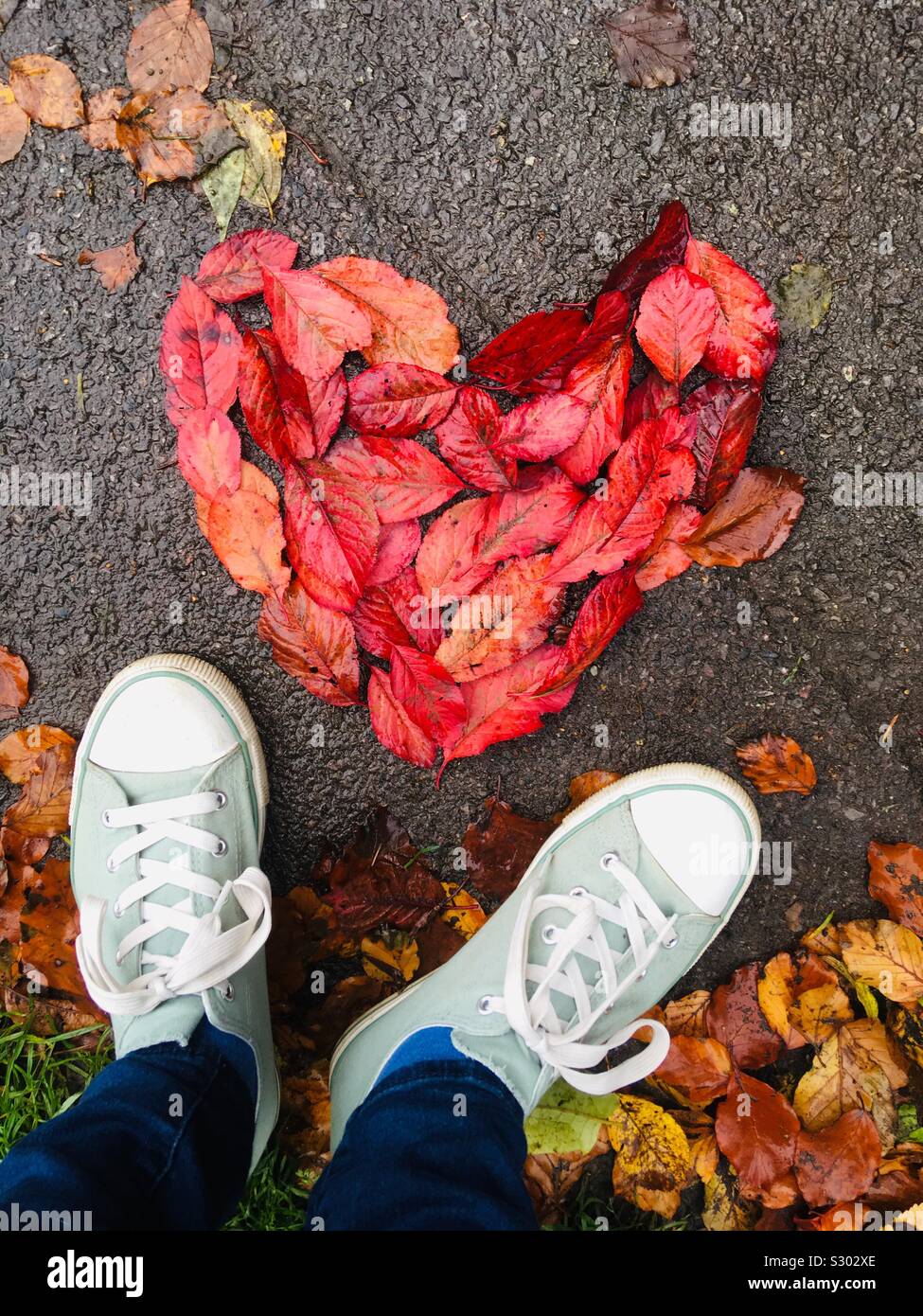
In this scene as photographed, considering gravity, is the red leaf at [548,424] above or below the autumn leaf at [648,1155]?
above

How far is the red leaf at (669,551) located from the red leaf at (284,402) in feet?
2.10

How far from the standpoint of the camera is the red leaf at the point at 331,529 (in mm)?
1592

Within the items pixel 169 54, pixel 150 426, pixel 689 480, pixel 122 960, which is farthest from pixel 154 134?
pixel 122 960

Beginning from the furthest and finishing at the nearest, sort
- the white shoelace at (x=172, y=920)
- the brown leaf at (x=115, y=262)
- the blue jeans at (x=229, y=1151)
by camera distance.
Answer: the brown leaf at (x=115, y=262)
the white shoelace at (x=172, y=920)
the blue jeans at (x=229, y=1151)

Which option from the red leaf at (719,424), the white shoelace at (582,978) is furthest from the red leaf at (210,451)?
the white shoelace at (582,978)

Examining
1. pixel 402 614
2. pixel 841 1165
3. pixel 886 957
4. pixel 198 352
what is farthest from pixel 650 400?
pixel 841 1165

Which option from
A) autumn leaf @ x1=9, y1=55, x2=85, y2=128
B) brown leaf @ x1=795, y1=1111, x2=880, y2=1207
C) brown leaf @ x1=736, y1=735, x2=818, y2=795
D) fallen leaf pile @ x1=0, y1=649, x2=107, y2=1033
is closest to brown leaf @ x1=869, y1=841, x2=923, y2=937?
brown leaf @ x1=736, y1=735, x2=818, y2=795

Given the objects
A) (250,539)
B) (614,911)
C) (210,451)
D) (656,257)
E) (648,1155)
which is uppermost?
(656,257)

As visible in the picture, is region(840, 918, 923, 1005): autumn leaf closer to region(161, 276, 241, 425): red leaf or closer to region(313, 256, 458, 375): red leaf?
region(313, 256, 458, 375): red leaf

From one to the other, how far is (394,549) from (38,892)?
1025mm

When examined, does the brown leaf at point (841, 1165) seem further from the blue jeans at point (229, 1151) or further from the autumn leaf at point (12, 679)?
the autumn leaf at point (12, 679)

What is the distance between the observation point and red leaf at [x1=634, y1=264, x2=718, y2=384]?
1567 mm

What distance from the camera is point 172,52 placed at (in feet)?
5.28

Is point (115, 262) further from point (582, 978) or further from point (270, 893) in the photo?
point (582, 978)
